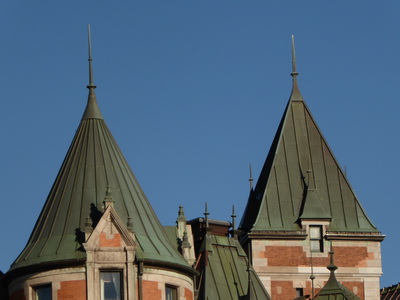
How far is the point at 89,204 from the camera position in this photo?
68688 mm

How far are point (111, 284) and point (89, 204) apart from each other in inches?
127

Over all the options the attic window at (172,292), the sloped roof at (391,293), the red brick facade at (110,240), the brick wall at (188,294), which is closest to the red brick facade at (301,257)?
the sloped roof at (391,293)

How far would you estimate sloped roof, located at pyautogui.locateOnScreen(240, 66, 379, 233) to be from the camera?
277ft

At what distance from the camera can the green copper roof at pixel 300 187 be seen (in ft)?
277

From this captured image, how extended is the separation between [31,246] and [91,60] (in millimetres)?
8136

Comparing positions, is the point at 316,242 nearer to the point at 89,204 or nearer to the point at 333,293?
the point at 333,293

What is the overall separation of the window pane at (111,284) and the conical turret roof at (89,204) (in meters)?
1.01

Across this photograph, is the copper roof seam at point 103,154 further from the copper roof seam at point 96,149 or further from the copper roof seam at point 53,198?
the copper roof seam at point 53,198

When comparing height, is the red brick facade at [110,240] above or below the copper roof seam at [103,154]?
below

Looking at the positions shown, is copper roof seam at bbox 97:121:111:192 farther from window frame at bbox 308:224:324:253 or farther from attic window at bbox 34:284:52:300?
window frame at bbox 308:224:324:253

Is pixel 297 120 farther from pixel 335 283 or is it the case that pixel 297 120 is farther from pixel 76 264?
pixel 76 264

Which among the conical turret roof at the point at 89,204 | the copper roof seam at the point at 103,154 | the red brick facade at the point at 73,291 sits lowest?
the red brick facade at the point at 73,291

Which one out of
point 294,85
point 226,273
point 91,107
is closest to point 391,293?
point 294,85

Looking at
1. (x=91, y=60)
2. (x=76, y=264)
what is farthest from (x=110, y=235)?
(x=91, y=60)
